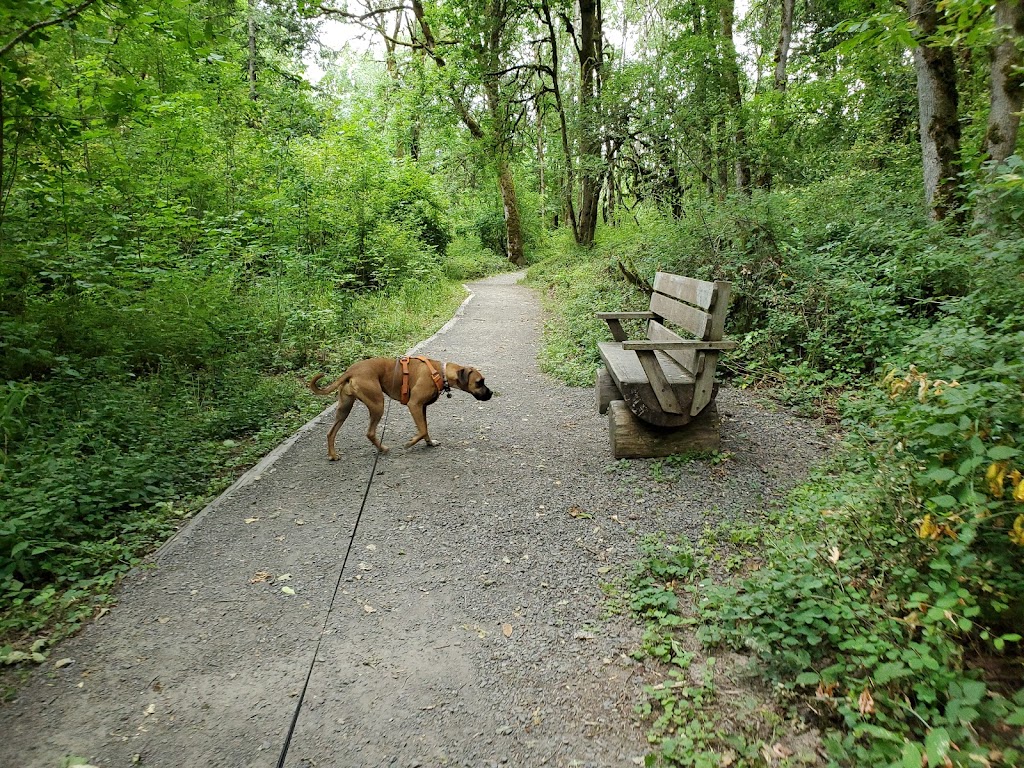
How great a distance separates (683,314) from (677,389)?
97cm

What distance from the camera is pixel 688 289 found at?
5.02 metres

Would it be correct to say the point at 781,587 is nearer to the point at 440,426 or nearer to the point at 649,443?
the point at 649,443

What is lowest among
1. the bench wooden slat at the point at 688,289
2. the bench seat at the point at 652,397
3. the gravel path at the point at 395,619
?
the gravel path at the point at 395,619

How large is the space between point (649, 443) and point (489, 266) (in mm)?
20100

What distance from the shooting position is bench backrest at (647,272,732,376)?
4312 mm

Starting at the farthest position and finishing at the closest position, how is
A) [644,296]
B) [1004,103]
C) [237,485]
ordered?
[644,296] → [1004,103] → [237,485]

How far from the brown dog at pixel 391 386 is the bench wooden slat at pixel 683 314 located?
6.35 ft

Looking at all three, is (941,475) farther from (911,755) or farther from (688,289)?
(688,289)

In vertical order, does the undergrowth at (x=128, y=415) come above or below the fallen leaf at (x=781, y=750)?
above

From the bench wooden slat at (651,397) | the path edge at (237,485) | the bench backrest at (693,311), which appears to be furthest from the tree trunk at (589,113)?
the bench wooden slat at (651,397)

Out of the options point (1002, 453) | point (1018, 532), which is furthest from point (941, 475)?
point (1018, 532)

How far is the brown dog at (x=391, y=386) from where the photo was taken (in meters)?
4.93

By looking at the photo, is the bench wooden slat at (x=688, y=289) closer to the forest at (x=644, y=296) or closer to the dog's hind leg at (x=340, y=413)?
the forest at (x=644, y=296)

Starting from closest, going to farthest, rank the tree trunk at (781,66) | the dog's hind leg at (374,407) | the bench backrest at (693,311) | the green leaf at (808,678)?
the green leaf at (808,678) → the bench backrest at (693,311) → the dog's hind leg at (374,407) → the tree trunk at (781,66)
